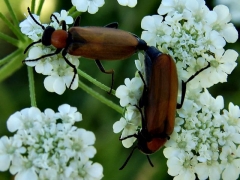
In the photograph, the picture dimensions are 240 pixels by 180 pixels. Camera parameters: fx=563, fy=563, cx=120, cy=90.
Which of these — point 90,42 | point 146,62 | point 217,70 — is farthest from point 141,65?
point 217,70

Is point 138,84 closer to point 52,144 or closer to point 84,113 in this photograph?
point 52,144

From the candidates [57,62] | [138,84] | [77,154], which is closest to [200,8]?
[138,84]

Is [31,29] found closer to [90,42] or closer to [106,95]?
[90,42]

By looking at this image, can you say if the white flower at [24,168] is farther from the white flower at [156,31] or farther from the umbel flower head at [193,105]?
the white flower at [156,31]

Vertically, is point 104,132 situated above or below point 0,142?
below

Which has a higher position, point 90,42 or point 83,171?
point 90,42

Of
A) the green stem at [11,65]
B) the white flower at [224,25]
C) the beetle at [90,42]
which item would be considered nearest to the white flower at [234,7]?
the white flower at [224,25]

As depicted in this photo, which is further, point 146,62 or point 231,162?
point 231,162
